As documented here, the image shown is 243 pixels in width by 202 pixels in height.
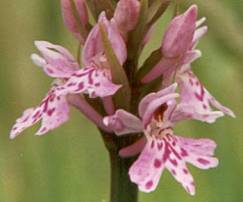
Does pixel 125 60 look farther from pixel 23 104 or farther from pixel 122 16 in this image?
pixel 23 104

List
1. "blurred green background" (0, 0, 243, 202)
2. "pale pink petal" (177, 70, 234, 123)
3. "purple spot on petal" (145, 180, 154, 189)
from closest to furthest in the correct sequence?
"purple spot on petal" (145, 180, 154, 189) < "pale pink petal" (177, 70, 234, 123) < "blurred green background" (0, 0, 243, 202)

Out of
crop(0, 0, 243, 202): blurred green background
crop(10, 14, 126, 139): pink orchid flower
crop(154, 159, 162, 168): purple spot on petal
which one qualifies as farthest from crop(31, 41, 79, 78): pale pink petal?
crop(0, 0, 243, 202): blurred green background

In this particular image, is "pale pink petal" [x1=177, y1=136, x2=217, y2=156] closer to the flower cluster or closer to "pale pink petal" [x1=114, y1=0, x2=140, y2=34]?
the flower cluster

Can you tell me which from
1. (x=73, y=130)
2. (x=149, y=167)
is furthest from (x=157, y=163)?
(x=73, y=130)

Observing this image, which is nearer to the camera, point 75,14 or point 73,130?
point 75,14

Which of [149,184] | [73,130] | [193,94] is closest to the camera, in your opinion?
[149,184]

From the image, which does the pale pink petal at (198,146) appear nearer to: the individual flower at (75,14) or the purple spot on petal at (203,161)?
the purple spot on petal at (203,161)

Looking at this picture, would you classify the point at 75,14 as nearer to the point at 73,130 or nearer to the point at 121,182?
the point at 121,182
